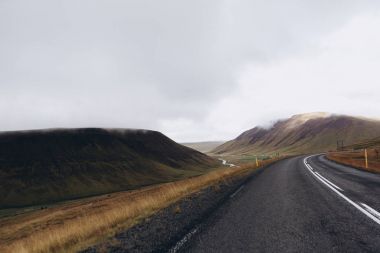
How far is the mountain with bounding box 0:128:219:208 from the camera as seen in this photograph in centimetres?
9225

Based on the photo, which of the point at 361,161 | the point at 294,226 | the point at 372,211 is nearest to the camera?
the point at 294,226

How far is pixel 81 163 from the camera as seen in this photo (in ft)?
362

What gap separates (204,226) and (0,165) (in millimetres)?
113326

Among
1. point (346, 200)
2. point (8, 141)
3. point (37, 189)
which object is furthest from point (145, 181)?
point (346, 200)

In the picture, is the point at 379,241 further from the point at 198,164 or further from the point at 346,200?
the point at 198,164

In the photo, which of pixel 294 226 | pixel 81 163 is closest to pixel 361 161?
pixel 294 226

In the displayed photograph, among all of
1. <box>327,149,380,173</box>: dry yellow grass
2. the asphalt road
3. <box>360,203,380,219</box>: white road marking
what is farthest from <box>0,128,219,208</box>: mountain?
<box>360,203,380,219</box>: white road marking

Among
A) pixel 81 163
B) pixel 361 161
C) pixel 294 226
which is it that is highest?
pixel 361 161

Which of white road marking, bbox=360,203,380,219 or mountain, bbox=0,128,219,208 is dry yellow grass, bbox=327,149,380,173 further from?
mountain, bbox=0,128,219,208

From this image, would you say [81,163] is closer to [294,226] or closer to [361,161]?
[361,161]

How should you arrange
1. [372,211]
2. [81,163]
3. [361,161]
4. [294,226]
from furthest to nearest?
1. [81,163]
2. [361,161]
3. [372,211]
4. [294,226]

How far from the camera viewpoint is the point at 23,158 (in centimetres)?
10800

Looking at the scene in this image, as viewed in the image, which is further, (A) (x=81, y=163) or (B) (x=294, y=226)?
(A) (x=81, y=163)

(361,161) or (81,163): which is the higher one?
(361,161)
